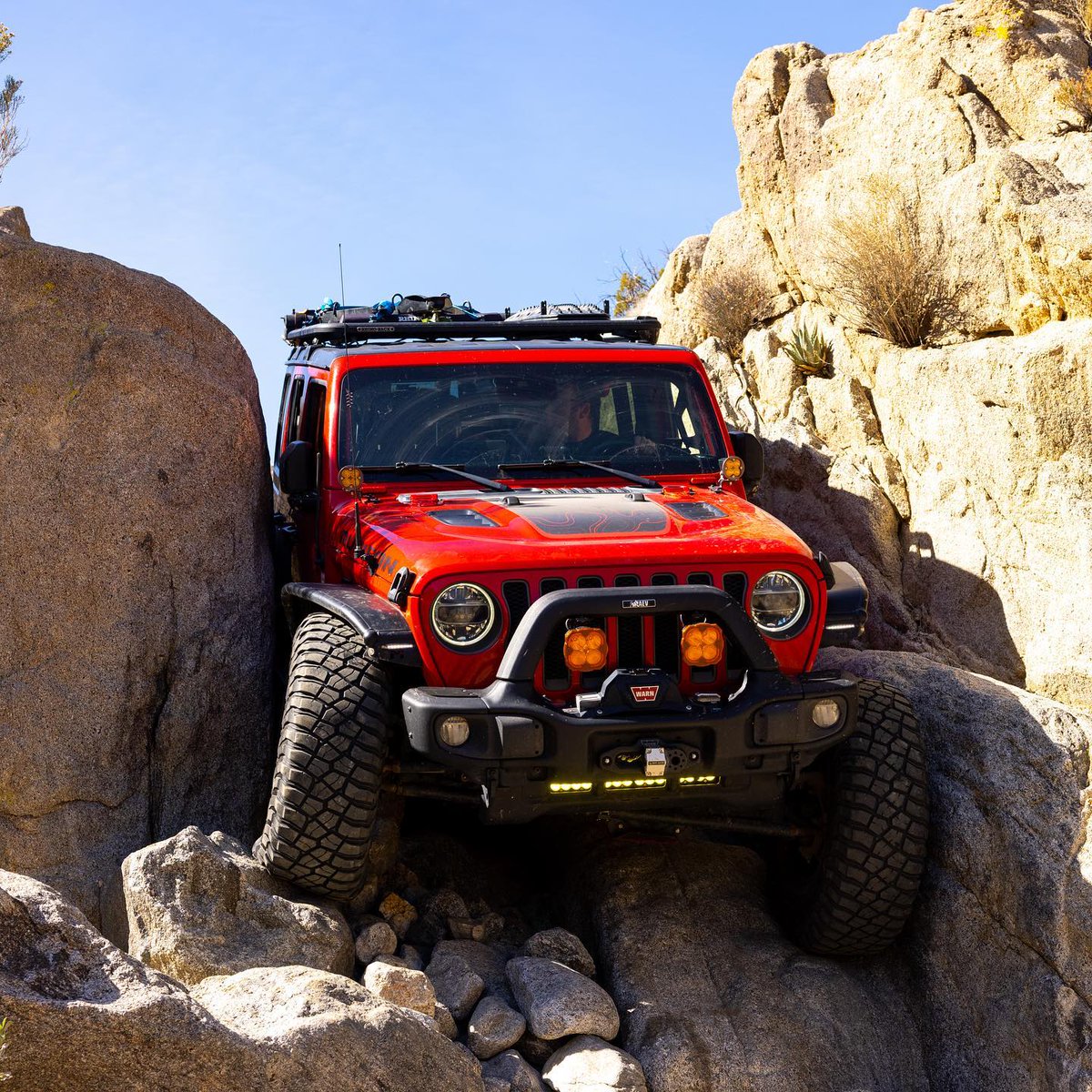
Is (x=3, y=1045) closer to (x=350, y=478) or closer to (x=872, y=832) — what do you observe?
(x=350, y=478)

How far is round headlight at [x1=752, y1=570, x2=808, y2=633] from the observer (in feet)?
16.8

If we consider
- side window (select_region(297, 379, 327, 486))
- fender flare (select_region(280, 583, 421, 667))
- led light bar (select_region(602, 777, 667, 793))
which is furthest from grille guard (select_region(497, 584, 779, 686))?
side window (select_region(297, 379, 327, 486))

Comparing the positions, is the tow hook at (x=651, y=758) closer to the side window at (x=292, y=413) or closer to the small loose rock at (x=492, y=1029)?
the small loose rock at (x=492, y=1029)

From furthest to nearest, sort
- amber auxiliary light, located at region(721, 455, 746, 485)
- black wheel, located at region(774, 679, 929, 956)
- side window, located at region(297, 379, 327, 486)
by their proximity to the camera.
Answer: side window, located at region(297, 379, 327, 486), amber auxiliary light, located at region(721, 455, 746, 485), black wheel, located at region(774, 679, 929, 956)

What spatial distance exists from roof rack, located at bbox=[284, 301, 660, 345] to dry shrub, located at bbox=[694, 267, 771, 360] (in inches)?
134

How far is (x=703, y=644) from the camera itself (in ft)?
15.9

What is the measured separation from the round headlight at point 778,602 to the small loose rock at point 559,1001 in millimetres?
1490

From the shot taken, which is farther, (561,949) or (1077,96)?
(1077,96)

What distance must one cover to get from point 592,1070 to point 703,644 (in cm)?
152

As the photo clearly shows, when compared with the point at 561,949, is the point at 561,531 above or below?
above

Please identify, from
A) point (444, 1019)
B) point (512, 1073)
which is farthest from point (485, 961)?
point (512, 1073)

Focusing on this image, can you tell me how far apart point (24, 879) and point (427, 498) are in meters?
2.48

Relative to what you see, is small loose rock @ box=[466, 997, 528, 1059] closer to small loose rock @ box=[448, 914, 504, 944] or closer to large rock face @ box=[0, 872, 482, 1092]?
large rock face @ box=[0, 872, 482, 1092]

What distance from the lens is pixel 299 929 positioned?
4.86m
